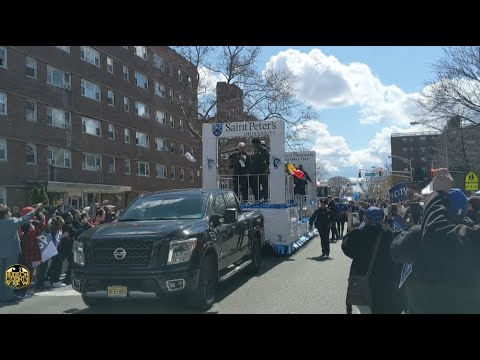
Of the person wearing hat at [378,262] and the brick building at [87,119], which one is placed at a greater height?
the brick building at [87,119]

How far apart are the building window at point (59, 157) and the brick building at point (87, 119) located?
2.7 inches

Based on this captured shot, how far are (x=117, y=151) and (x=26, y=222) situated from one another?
1294 inches

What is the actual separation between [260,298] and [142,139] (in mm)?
39486

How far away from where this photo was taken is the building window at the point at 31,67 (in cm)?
2994

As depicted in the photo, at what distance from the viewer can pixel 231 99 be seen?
3344 centimetres

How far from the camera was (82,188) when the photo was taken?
34.1 meters

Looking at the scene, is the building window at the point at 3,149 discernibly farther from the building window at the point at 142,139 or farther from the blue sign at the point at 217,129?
the blue sign at the point at 217,129

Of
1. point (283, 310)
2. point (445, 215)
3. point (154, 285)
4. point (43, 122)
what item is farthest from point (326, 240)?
point (43, 122)

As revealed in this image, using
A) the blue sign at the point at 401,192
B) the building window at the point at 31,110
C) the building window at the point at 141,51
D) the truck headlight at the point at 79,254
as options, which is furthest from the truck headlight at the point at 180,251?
the building window at the point at 141,51

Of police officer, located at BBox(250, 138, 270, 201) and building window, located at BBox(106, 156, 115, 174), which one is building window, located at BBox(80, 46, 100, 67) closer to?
building window, located at BBox(106, 156, 115, 174)

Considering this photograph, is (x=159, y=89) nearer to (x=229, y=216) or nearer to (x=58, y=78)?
(x=58, y=78)

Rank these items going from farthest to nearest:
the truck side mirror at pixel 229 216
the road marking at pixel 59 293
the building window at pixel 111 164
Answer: the building window at pixel 111 164, the road marking at pixel 59 293, the truck side mirror at pixel 229 216
